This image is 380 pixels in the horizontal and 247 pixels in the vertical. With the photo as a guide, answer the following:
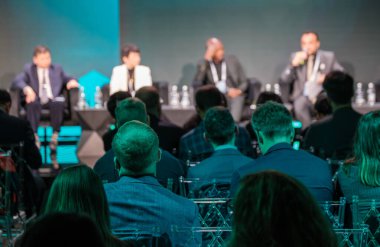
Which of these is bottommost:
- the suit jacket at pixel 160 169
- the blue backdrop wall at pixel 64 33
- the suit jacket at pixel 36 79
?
the suit jacket at pixel 160 169

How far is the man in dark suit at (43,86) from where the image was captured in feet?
30.8

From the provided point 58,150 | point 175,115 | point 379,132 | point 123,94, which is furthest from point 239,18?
point 379,132

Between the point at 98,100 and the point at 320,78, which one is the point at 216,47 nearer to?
the point at 320,78

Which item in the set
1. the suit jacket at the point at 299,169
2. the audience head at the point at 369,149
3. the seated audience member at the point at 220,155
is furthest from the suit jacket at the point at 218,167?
the audience head at the point at 369,149

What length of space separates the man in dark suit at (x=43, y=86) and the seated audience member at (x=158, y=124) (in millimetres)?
3342

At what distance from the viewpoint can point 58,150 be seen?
390 inches

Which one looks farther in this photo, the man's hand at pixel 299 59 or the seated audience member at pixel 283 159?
the man's hand at pixel 299 59

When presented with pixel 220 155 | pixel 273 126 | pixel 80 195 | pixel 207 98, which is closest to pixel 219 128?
pixel 220 155

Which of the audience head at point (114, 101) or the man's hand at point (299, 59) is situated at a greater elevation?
the man's hand at point (299, 59)

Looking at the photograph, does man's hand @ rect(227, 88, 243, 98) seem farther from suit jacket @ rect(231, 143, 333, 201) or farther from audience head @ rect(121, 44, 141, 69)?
suit jacket @ rect(231, 143, 333, 201)

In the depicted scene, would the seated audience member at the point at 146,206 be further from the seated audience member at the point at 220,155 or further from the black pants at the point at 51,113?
the black pants at the point at 51,113

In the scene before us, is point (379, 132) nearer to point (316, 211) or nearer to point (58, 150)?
point (316, 211)

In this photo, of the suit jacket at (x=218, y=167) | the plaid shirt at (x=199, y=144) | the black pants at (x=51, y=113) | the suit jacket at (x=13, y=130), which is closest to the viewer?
the suit jacket at (x=218, y=167)

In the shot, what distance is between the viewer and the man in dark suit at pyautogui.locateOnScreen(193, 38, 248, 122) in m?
10.0
